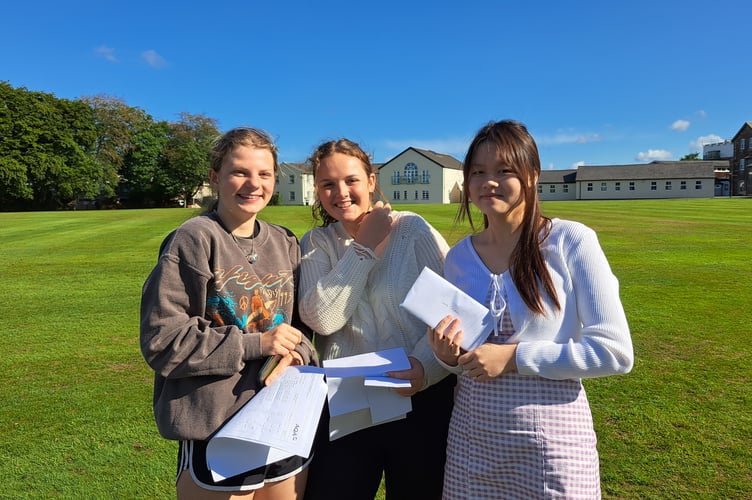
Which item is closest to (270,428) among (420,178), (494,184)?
(494,184)

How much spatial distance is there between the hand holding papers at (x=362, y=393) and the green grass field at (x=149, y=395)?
200 cm

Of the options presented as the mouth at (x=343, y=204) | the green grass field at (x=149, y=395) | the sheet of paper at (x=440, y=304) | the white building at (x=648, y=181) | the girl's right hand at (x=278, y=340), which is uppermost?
the white building at (x=648, y=181)

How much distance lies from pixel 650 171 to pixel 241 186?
276 ft

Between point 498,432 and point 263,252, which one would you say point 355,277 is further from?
point 498,432

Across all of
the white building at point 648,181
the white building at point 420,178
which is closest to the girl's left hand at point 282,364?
the white building at point 420,178

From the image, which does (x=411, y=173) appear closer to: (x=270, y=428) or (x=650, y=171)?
(x=650, y=171)

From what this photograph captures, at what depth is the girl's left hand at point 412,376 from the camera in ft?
6.79

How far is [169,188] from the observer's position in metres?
63.5

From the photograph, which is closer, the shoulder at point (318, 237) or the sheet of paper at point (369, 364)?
the sheet of paper at point (369, 364)

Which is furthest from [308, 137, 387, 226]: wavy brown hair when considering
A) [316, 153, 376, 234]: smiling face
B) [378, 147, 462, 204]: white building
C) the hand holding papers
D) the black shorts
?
[378, 147, 462, 204]: white building

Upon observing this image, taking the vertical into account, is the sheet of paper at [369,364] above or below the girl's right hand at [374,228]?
below

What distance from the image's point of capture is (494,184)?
2016 mm

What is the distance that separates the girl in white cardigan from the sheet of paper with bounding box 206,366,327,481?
0.57 m

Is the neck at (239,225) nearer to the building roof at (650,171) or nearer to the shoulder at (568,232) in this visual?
the shoulder at (568,232)
